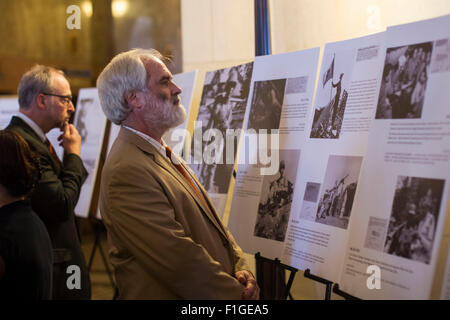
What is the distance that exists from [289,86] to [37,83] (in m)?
1.49

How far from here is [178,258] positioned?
1.75m

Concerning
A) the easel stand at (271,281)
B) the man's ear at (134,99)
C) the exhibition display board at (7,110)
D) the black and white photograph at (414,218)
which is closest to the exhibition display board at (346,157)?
the black and white photograph at (414,218)

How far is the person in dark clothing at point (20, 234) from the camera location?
1837 millimetres

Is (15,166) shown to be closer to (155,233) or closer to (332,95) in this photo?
(155,233)

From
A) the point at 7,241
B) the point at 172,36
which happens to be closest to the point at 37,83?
the point at 7,241

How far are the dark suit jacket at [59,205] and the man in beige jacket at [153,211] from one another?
1.78ft

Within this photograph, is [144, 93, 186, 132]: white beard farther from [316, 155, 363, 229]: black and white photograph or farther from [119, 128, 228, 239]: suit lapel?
[316, 155, 363, 229]: black and white photograph

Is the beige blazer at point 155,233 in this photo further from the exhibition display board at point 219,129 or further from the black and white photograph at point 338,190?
the exhibition display board at point 219,129

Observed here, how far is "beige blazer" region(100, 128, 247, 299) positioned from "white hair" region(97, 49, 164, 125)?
244mm

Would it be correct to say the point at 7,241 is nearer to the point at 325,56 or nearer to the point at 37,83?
the point at 37,83

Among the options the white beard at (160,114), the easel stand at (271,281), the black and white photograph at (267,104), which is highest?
the black and white photograph at (267,104)

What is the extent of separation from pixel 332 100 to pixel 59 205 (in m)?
1.49

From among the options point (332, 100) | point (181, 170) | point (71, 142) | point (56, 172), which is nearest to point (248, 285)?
point (181, 170)

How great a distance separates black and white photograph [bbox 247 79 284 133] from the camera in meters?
2.40
